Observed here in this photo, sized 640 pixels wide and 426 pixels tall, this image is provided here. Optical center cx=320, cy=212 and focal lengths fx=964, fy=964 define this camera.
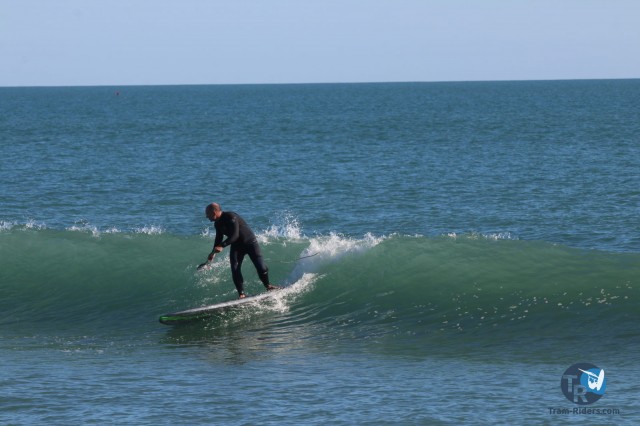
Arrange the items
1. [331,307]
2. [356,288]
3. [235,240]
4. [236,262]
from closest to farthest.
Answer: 1. [235,240]
2. [236,262]
3. [331,307]
4. [356,288]

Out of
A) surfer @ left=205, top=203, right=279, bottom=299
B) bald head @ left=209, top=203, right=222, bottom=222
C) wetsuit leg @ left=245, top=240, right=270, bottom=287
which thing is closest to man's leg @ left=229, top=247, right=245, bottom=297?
surfer @ left=205, top=203, right=279, bottom=299

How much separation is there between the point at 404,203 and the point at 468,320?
19738mm

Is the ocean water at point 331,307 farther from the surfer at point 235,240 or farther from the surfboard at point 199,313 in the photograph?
the surfer at point 235,240

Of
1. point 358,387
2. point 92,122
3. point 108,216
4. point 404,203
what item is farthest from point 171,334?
point 92,122

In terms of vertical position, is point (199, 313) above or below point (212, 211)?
below

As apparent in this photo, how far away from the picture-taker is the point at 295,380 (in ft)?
41.3

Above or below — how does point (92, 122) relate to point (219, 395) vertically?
above

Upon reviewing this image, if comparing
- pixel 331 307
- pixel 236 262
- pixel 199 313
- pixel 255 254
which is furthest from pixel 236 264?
Answer: pixel 331 307

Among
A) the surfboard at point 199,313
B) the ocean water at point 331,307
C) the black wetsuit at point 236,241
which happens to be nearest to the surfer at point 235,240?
the black wetsuit at point 236,241

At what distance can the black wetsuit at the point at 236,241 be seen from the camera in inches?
624

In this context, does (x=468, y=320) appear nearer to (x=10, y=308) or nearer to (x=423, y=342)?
(x=423, y=342)

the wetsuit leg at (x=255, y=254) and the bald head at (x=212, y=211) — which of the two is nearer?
the bald head at (x=212, y=211)

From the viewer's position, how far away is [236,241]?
1603cm

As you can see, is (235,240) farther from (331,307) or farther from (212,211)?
(331,307)
